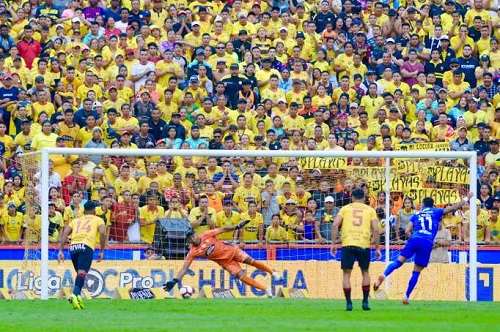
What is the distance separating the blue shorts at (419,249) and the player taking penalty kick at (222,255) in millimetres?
2767

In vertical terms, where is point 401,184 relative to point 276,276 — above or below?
above

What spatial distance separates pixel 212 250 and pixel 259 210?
251 cm

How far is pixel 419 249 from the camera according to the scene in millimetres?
22812

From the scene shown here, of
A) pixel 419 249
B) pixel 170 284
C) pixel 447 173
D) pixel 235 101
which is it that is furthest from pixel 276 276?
pixel 235 101

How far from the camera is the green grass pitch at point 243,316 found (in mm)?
18172

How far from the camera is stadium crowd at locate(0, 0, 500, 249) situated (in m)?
27.0

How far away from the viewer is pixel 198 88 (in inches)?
1233

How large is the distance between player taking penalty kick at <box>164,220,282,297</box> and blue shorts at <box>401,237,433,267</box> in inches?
109

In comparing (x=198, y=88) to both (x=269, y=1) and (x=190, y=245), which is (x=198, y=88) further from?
(x=190, y=245)

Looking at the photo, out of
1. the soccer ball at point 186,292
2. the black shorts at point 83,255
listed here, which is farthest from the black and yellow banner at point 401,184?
the black shorts at point 83,255

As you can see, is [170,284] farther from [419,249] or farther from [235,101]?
[235,101]

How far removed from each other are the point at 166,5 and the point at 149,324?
55.0ft

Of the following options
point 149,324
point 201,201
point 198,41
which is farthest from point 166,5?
point 149,324

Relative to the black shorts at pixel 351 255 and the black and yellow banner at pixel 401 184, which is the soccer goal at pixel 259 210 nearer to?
the black and yellow banner at pixel 401 184
